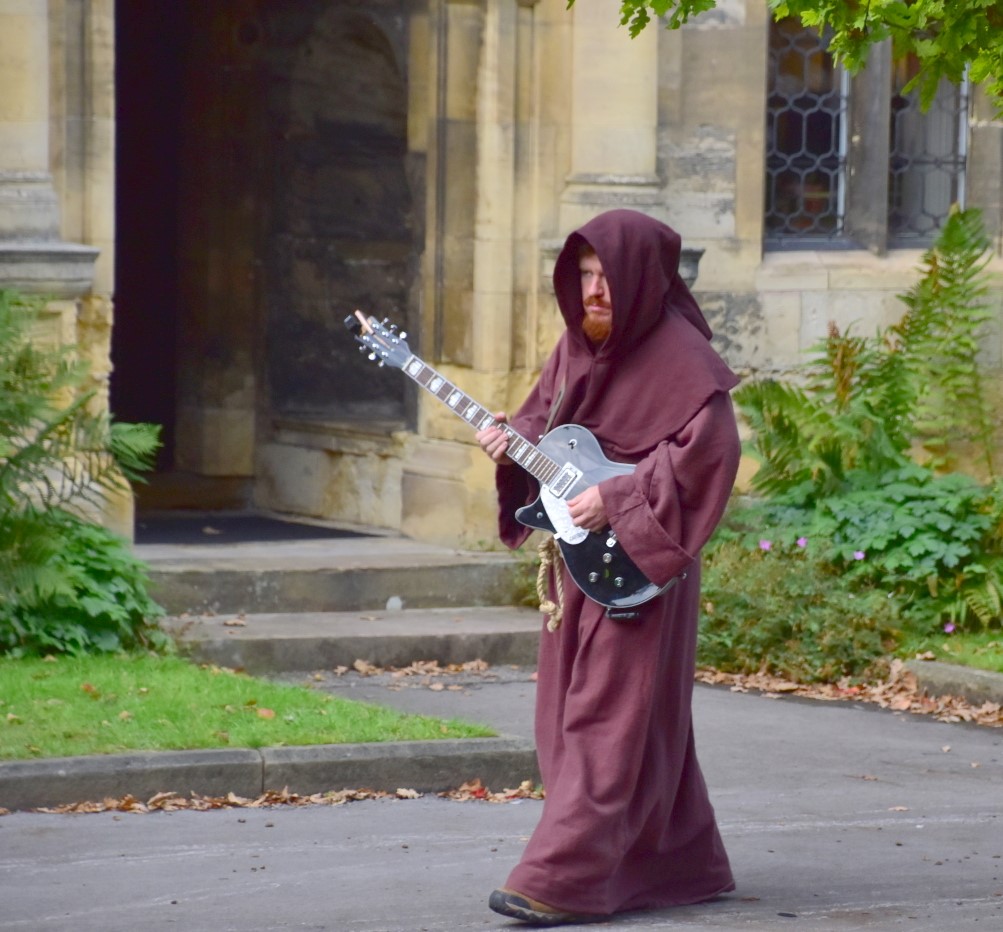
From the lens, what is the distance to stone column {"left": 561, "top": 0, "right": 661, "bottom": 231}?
1076 cm

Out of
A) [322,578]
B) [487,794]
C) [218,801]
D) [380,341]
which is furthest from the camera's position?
[322,578]

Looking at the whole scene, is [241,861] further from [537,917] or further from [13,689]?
[13,689]

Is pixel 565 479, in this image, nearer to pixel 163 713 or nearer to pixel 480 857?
pixel 480 857

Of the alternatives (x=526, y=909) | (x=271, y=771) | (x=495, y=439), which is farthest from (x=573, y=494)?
(x=271, y=771)

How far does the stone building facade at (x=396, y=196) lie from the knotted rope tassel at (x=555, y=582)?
407 cm

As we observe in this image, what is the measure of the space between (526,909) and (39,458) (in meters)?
3.83

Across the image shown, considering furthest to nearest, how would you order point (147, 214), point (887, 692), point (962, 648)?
point (147, 214)
point (962, 648)
point (887, 692)

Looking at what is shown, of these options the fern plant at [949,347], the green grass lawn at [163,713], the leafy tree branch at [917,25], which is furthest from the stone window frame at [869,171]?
the leafy tree branch at [917,25]

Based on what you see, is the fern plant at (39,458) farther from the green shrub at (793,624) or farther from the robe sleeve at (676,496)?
the robe sleeve at (676,496)

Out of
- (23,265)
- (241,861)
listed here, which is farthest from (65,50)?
(241,861)

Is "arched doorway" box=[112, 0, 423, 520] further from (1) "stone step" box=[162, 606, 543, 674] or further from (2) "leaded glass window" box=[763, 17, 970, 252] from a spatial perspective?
(1) "stone step" box=[162, 606, 543, 674]

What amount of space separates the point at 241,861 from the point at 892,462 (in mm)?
5227

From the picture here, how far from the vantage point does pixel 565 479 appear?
5.88m

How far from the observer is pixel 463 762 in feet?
24.7
